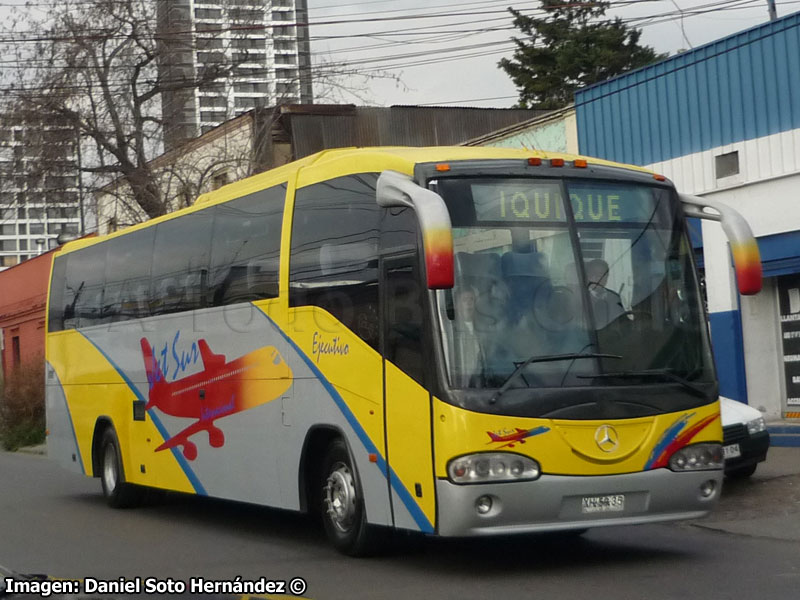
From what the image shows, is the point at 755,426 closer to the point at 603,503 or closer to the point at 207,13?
the point at 603,503

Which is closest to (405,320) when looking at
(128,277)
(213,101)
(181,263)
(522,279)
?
(522,279)

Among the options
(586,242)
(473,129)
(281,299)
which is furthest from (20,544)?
(473,129)

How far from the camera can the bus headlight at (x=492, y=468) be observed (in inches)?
343

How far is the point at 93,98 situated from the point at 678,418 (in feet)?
87.2

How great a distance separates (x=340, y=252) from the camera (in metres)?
10.4

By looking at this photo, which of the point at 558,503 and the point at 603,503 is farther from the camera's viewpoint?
the point at 603,503

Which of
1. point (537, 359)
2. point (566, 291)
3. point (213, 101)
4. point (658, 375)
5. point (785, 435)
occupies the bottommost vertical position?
point (785, 435)

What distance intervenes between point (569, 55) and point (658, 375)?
42111mm

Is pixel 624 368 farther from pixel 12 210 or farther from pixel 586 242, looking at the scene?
pixel 12 210

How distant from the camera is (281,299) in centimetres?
1125

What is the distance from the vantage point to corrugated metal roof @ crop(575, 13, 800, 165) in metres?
17.8

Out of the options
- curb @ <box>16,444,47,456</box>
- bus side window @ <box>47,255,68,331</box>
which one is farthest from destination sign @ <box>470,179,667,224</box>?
curb @ <box>16,444,47,456</box>

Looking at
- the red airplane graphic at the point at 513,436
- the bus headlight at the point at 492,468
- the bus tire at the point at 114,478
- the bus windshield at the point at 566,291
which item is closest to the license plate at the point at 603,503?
the bus headlight at the point at 492,468

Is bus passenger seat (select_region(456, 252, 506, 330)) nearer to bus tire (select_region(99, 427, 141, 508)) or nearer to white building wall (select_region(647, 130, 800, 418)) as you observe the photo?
bus tire (select_region(99, 427, 141, 508))
